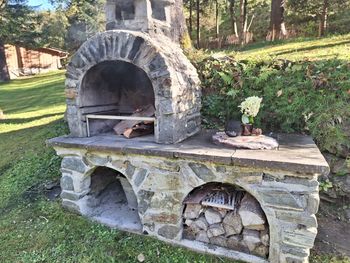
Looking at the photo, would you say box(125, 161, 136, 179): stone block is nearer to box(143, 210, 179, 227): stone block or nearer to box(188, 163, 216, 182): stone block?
box(143, 210, 179, 227): stone block

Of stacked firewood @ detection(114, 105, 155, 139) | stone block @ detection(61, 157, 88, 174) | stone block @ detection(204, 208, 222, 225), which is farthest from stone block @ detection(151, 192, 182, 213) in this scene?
stone block @ detection(61, 157, 88, 174)

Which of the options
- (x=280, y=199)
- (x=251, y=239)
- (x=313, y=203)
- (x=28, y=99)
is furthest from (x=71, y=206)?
(x=28, y=99)

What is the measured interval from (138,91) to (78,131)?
1.33 metres

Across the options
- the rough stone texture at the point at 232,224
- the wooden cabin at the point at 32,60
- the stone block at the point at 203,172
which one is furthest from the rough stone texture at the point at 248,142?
the wooden cabin at the point at 32,60

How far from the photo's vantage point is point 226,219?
11.0 feet

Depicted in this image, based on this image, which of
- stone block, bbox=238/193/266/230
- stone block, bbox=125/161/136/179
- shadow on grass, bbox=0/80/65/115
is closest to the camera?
stone block, bbox=238/193/266/230

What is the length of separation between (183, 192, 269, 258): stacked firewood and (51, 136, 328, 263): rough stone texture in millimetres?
73

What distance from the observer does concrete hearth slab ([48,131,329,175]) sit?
2.75m

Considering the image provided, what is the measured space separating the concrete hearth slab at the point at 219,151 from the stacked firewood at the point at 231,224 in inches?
25.4

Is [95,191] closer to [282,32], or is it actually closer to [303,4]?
[282,32]

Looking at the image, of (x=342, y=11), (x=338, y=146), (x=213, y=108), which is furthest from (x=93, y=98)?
(x=342, y=11)

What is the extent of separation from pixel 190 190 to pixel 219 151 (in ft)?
1.93

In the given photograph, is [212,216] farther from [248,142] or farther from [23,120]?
[23,120]

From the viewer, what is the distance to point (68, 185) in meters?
4.19
